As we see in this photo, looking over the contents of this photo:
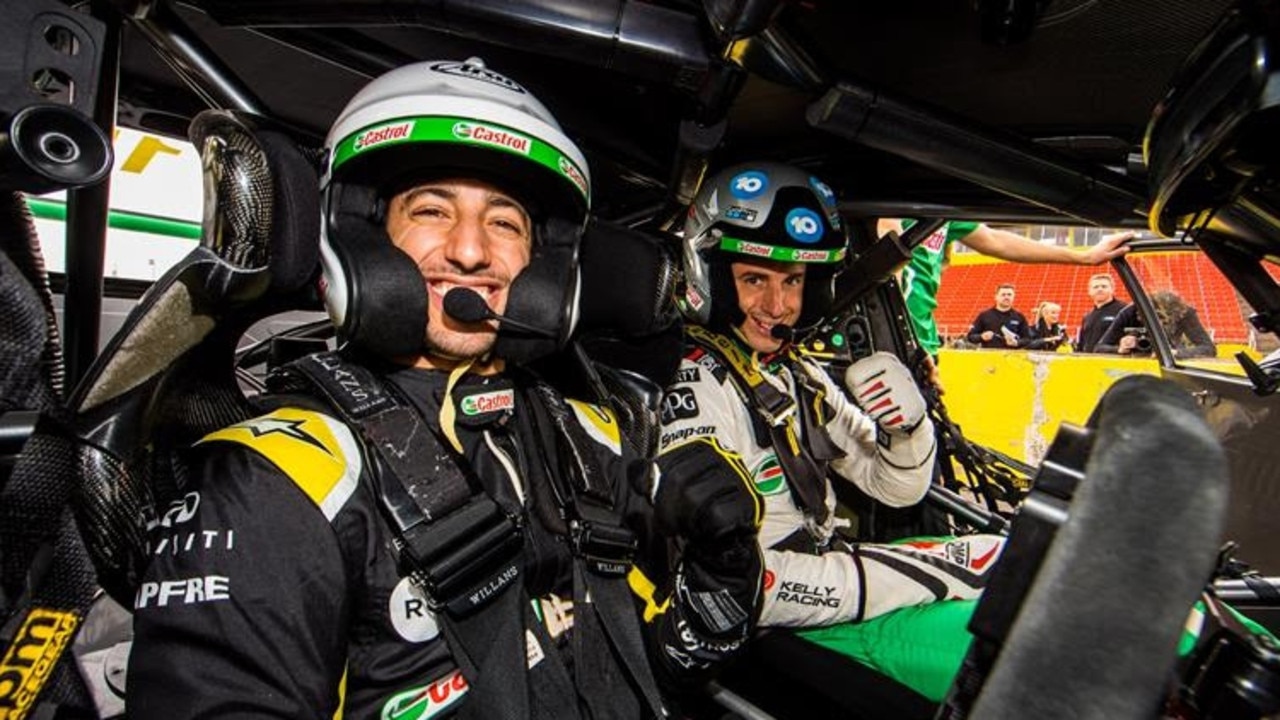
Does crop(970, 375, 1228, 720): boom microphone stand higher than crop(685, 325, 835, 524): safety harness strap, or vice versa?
crop(970, 375, 1228, 720): boom microphone

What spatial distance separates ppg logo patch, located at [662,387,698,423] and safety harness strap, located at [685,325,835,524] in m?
0.18

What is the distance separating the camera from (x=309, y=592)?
0.81 meters

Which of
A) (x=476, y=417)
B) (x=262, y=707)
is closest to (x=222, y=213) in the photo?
(x=476, y=417)

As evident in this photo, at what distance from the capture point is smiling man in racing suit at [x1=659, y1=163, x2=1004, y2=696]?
163 cm

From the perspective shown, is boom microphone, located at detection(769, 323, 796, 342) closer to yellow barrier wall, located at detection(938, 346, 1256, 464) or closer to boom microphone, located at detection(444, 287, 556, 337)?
boom microphone, located at detection(444, 287, 556, 337)

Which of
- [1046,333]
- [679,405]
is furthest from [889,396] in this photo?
[1046,333]

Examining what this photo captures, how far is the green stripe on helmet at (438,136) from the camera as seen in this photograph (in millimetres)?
1062

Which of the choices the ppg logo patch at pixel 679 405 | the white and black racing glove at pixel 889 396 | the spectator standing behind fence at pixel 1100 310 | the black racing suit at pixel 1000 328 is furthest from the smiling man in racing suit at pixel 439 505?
the black racing suit at pixel 1000 328

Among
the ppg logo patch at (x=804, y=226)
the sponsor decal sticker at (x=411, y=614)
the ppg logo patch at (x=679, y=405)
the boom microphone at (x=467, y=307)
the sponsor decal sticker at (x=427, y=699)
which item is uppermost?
the ppg logo patch at (x=804, y=226)

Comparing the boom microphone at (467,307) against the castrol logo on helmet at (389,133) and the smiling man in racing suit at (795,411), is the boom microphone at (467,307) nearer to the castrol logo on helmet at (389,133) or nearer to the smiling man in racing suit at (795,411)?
the castrol logo on helmet at (389,133)

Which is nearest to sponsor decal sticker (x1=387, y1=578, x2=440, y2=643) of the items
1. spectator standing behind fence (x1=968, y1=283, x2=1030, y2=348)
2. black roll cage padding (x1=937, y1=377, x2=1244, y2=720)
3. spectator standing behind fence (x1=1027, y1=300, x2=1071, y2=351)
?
black roll cage padding (x1=937, y1=377, x2=1244, y2=720)

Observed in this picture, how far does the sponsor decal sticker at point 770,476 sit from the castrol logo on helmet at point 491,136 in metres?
1.12

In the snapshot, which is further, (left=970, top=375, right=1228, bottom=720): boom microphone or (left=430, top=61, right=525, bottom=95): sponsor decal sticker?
(left=430, top=61, right=525, bottom=95): sponsor decal sticker

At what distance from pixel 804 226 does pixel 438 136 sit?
1201 millimetres
